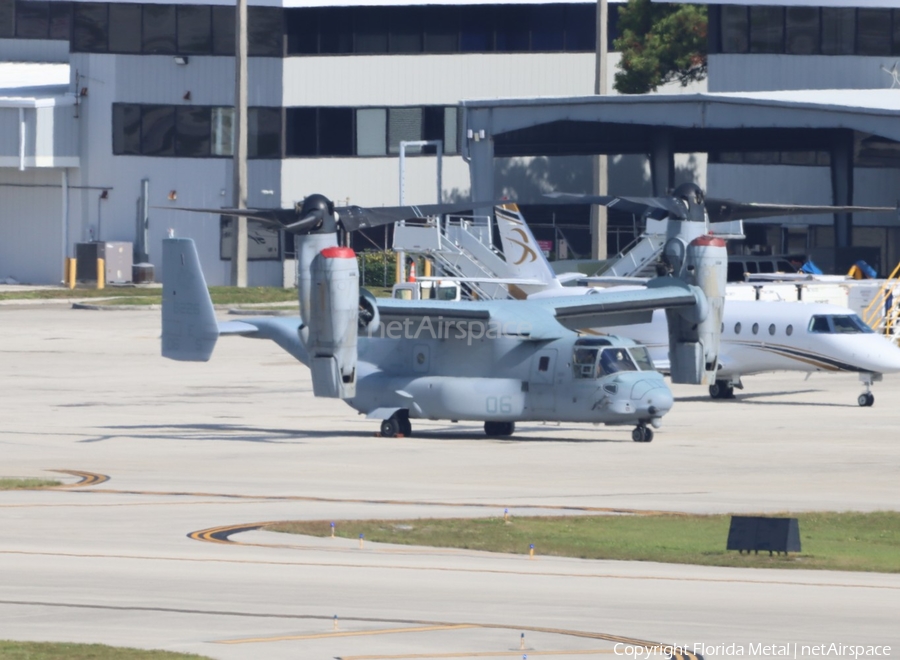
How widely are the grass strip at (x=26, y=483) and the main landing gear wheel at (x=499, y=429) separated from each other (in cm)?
974

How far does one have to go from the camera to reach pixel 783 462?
88.5 ft

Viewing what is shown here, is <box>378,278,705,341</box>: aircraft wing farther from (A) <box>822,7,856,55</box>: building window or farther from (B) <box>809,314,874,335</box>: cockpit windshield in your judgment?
(A) <box>822,7,856,55</box>: building window

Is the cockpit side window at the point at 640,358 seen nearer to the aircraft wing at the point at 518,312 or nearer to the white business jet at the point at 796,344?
the aircraft wing at the point at 518,312

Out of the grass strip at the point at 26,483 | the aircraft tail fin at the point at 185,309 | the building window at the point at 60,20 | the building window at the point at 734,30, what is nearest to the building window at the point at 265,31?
the building window at the point at 60,20

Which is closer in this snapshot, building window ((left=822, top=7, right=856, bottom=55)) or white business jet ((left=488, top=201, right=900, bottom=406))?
white business jet ((left=488, top=201, right=900, bottom=406))

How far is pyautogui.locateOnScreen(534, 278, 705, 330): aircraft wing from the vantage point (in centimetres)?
2986

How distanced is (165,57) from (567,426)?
38.6m

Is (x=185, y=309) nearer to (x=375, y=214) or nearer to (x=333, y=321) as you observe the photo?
(x=333, y=321)

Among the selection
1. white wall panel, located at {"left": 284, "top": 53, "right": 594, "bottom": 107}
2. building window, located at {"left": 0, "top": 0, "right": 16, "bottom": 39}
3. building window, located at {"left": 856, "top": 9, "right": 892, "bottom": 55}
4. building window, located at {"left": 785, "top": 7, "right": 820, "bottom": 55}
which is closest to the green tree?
white wall panel, located at {"left": 284, "top": 53, "right": 594, "bottom": 107}

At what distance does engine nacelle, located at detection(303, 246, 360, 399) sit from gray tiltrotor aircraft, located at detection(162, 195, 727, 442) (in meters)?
1.09

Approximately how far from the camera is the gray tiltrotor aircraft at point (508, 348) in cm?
2934


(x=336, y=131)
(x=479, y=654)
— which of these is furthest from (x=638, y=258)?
(x=479, y=654)

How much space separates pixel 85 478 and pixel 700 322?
11605mm

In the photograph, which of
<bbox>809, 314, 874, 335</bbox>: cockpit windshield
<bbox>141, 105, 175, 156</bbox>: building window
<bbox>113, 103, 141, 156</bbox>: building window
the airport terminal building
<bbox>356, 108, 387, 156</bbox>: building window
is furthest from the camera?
<bbox>356, 108, 387, 156</bbox>: building window
